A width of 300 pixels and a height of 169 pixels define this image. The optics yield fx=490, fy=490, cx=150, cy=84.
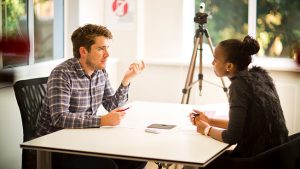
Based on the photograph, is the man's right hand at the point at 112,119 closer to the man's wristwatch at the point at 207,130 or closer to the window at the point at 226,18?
the man's wristwatch at the point at 207,130

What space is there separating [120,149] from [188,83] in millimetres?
2224

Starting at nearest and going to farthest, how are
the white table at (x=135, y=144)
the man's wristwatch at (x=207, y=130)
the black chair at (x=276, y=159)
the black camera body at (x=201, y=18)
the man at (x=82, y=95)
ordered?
the white table at (x=135, y=144), the black chair at (x=276, y=159), the man's wristwatch at (x=207, y=130), the man at (x=82, y=95), the black camera body at (x=201, y=18)

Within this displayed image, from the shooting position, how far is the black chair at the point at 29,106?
244cm

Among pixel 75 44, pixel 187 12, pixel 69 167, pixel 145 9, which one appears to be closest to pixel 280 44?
pixel 187 12

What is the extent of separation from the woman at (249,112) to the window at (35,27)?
3.80 ft

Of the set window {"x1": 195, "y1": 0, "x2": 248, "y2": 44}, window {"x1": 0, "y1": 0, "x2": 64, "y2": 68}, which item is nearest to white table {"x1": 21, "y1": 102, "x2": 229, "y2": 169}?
window {"x1": 0, "y1": 0, "x2": 64, "y2": 68}

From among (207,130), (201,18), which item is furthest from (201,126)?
(201,18)

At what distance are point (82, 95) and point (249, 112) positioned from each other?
0.92 metres

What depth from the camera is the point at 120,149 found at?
2020 millimetres

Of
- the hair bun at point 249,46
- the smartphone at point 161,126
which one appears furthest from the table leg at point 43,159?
the hair bun at point 249,46

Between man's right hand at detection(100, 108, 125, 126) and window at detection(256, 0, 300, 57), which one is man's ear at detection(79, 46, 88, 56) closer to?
man's right hand at detection(100, 108, 125, 126)

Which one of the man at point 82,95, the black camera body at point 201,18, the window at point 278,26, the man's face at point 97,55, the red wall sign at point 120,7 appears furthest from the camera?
the red wall sign at point 120,7

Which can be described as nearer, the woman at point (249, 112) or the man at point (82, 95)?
the woman at point (249, 112)

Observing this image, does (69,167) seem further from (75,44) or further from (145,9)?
(145,9)
